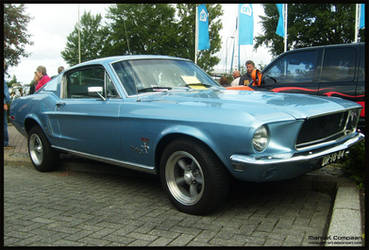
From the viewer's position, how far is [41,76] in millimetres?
9039

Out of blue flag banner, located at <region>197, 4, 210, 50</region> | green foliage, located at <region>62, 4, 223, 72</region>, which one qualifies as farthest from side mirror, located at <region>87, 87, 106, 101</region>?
green foliage, located at <region>62, 4, 223, 72</region>

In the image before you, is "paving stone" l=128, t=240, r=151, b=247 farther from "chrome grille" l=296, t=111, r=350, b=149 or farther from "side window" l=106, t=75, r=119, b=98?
"side window" l=106, t=75, r=119, b=98

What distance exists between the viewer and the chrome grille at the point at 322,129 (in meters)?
3.16

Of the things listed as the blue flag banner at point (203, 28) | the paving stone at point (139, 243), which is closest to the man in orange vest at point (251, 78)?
the paving stone at point (139, 243)

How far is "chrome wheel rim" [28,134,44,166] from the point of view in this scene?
18.7 ft

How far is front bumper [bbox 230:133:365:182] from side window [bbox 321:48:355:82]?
3.18m

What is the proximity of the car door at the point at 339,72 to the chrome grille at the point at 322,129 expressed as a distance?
2.28 metres

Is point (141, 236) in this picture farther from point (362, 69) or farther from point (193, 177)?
point (362, 69)

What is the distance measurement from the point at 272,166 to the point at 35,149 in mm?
4368

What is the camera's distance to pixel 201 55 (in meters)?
35.2

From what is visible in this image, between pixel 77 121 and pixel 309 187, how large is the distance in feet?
9.92

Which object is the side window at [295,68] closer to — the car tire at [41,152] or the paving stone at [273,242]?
the paving stone at [273,242]

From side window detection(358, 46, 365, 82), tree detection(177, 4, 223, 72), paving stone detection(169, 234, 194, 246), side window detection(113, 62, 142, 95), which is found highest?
tree detection(177, 4, 223, 72)

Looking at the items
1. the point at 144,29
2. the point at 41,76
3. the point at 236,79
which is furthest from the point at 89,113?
the point at 144,29
